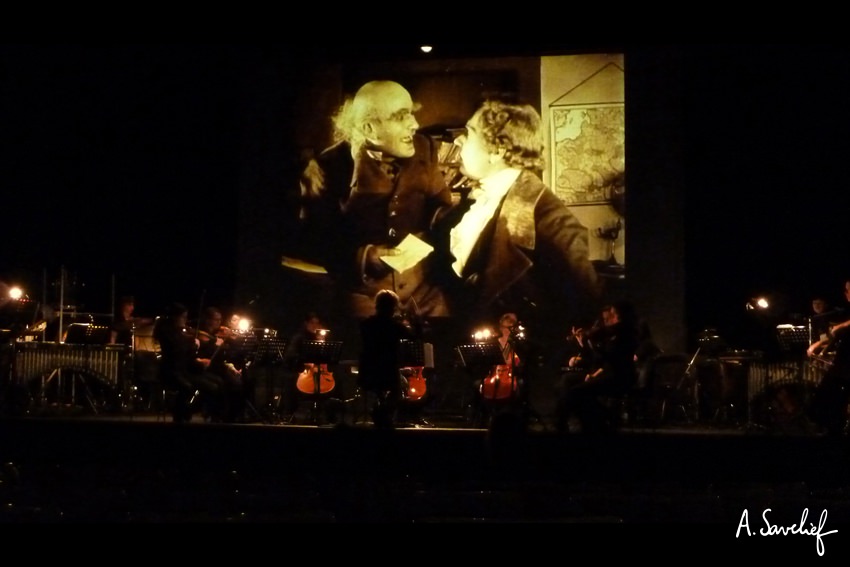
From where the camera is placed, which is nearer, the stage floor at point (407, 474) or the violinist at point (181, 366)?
the stage floor at point (407, 474)

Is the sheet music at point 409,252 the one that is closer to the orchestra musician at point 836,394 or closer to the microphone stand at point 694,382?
the microphone stand at point 694,382

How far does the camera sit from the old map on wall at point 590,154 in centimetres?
1702

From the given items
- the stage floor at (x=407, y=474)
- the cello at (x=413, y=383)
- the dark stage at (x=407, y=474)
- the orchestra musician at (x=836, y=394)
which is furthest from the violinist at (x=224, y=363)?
the orchestra musician at (x=836, y=394)

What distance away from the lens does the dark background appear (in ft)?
56.6

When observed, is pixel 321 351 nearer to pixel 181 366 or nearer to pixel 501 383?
pixel 181 366

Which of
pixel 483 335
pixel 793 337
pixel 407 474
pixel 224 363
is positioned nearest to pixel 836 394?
pixel 793 337

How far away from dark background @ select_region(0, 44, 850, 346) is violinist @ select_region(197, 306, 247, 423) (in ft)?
8.83

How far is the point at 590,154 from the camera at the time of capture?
1709 centimetres

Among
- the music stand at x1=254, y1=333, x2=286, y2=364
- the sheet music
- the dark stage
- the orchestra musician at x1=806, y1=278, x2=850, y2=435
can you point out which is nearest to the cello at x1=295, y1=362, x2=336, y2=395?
the music stand at x1=254, y1=333, x2=286, y2=364

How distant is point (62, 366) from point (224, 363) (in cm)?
258

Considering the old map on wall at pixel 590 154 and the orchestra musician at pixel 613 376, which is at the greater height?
the old map on wall at pixel 590 154

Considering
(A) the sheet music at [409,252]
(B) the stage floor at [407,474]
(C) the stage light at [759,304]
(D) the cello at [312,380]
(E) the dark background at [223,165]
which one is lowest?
(B) the stage floor at [407,474]

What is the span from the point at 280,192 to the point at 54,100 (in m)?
3.96

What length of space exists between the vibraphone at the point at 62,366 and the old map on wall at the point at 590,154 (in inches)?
262
